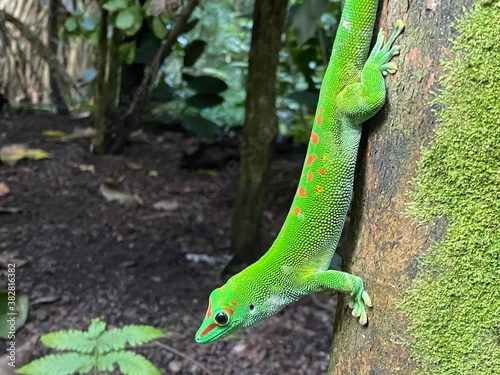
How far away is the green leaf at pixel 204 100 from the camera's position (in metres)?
4.18

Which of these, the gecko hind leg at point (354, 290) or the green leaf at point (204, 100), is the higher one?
the gecko hind leg at point (354, 290)

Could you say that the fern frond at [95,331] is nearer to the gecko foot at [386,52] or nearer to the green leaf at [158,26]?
the gecko foot at [386,52]

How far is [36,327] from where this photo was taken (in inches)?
102

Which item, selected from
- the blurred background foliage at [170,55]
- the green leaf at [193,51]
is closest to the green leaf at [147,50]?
the blurred background foliage at [170,55]

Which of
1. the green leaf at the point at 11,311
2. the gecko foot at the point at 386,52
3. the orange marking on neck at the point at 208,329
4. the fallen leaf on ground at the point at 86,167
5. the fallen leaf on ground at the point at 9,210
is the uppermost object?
the gecko foot at the point at 386,52

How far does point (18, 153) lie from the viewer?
4.10 metres

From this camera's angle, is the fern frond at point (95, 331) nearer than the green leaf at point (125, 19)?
Yes

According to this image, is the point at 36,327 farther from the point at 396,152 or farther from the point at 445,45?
the point at 445,45

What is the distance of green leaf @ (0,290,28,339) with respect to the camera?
240cm

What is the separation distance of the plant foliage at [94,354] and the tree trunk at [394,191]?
1.01m

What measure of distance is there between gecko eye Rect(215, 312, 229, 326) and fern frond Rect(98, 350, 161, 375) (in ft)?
2.00

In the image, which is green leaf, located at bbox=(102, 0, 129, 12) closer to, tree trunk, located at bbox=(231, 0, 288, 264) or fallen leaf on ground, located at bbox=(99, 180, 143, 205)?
tree trunk, located at bbox=(231, 0, 288, 264)

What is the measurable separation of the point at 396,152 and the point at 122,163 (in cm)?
356

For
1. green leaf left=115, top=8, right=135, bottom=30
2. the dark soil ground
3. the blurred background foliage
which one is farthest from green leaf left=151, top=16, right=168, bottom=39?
the dark soil ground
